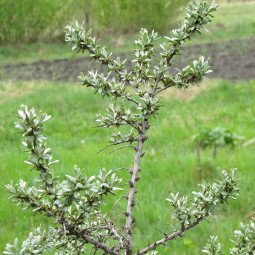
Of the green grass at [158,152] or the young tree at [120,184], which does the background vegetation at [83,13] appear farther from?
the young tree at [120,184]

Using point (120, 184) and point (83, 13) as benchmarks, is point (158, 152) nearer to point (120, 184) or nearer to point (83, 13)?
point (120, 184)

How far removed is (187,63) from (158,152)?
18.7 feet

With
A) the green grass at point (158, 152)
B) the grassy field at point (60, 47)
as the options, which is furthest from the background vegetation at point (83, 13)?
the green grass at point (158, 152)

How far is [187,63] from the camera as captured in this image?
10359mm

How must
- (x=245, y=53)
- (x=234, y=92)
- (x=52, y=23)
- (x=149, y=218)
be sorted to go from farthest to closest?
(x=52, y=23) < (x=245, y=53) < (x=234, y=92) < (x=149, y=218)

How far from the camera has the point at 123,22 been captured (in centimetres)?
1723

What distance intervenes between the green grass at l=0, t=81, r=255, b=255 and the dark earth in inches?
50.2

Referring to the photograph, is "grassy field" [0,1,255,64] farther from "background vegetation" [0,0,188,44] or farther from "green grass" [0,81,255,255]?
"green grass" [0,81,255,255]

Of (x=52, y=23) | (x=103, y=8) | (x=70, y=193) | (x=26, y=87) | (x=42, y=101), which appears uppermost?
(x=103, y=8)

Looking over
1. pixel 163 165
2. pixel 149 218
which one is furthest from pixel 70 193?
pixel 163 165

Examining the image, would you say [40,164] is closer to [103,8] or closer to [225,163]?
[225,163]

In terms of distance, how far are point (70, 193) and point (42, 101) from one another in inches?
271

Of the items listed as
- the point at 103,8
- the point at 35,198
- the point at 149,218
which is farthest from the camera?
the point at 103,8

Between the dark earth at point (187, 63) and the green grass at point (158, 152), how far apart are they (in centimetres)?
127
